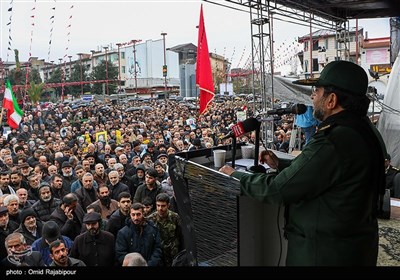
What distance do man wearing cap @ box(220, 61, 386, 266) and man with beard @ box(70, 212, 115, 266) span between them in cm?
250

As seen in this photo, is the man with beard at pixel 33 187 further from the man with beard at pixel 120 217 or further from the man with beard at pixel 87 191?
the man with beard at pixel 120 217

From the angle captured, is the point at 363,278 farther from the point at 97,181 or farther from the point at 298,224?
the point at 97,181

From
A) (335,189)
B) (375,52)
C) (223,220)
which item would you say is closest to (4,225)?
(223,220)

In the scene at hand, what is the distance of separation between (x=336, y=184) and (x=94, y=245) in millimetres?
2947

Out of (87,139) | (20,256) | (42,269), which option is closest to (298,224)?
(42,269)

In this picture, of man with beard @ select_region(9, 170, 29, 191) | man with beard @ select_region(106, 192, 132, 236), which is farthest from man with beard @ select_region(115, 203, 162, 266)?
man with beard @ select_region(9, 170, 29, 191)

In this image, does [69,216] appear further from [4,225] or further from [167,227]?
[167,227]

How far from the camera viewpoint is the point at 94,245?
3703mm

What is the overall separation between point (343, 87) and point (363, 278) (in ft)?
2.54

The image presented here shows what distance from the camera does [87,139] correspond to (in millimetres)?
11141

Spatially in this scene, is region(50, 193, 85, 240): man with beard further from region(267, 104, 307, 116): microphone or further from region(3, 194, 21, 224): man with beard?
region(267, 104, 307, 116): microphone

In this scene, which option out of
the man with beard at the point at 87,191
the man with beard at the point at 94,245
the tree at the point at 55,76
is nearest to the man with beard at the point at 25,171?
the man with beard at the point at 87,191

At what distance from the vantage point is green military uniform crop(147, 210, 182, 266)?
12.7 ft

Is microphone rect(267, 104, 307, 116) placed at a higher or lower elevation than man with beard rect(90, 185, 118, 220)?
higher
